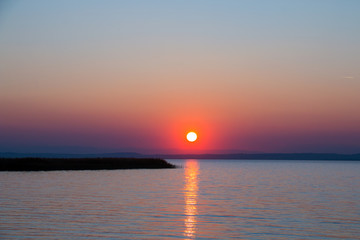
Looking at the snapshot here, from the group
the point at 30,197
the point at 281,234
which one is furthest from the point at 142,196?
the point at 281,234

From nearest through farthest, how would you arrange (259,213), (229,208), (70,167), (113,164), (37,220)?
(37,220) < (259,213) < (229,208) < (70,167) < (113,164)

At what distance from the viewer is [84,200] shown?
39781 mm

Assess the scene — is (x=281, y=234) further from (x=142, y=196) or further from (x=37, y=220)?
(x=142, y=196)

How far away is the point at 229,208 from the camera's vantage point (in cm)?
3528

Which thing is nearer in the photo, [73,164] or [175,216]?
[175,216]

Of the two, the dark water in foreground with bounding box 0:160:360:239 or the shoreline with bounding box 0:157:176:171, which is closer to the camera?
the dark water in foreground with bounding box 0:160:360:239

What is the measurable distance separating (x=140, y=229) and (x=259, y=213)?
9987mm

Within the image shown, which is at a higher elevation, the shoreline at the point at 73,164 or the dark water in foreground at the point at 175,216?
the dark water in foreground at the point at 175,216

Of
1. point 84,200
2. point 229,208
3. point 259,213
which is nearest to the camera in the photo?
point 259,213

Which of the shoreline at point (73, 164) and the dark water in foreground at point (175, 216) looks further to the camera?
the shoreline at point (73, 164)

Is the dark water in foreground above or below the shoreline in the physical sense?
above

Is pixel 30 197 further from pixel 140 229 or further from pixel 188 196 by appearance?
pixel 140 229

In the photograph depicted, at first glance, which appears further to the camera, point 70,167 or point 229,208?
point 70,167

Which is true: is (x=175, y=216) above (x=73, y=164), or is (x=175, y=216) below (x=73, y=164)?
above
